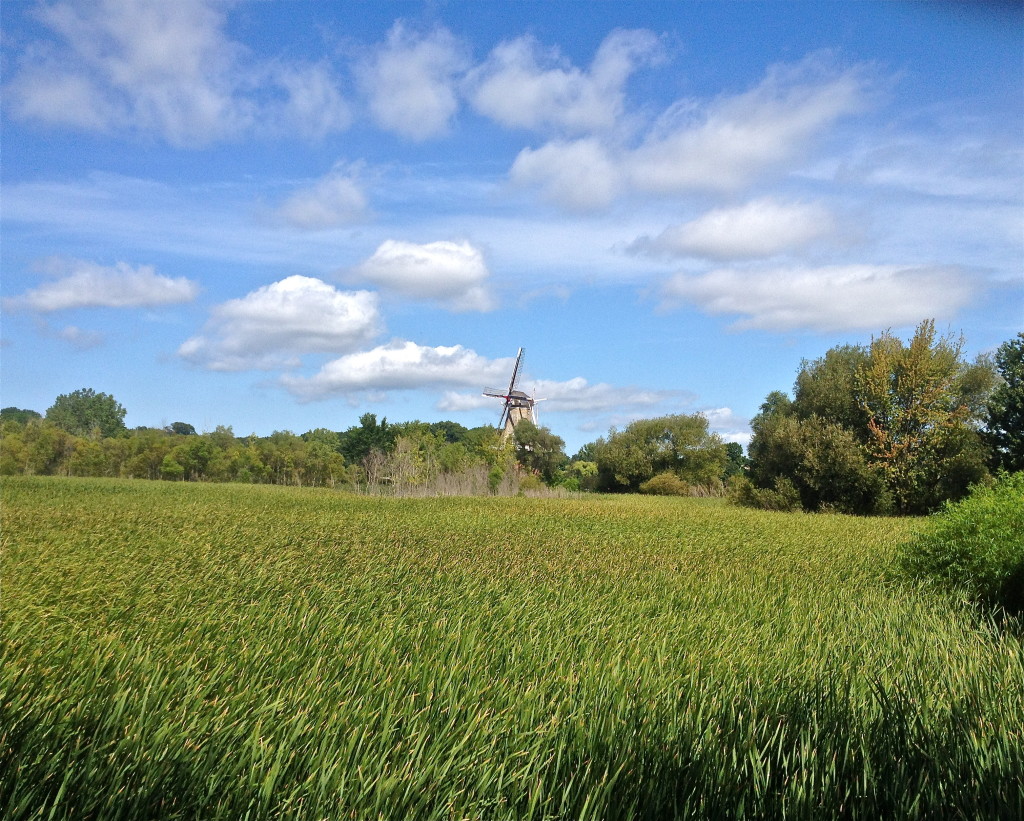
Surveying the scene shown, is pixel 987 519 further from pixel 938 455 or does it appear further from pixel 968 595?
pixel 938 455

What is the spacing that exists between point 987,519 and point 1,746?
34.5ft

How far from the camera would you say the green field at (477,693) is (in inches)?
117

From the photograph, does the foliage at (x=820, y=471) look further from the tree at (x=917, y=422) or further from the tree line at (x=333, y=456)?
the tree line at (x=333, y=456)

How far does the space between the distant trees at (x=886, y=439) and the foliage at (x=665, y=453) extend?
21015mm

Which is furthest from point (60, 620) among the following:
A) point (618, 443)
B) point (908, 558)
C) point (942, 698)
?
point (618, 443)

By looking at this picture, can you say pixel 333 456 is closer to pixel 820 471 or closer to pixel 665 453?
pixel 665 453

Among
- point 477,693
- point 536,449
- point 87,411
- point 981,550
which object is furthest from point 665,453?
point 87,411

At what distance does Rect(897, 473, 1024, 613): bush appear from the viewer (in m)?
9.16

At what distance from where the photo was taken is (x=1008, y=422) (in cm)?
2686

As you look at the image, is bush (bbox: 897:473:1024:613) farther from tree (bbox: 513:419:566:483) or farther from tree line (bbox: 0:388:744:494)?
tree (bbox: 513:419:566:483)

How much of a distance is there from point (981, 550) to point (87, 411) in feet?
276

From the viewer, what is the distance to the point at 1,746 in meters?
2.83

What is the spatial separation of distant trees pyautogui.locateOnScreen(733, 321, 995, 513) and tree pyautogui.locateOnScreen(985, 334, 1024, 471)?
633mm

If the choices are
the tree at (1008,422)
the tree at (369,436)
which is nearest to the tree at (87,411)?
the tree at (369,436)
